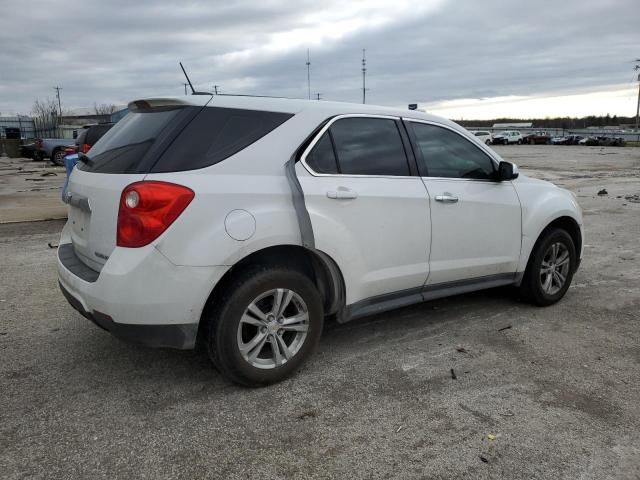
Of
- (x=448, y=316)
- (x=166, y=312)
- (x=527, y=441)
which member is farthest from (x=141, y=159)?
(x=448, y=316)

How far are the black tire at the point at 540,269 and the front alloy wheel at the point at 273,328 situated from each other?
2.38m

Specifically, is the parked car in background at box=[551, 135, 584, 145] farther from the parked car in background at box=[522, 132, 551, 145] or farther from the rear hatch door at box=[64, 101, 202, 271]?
the rear hatch door at box=[64, 101, 202, 271]

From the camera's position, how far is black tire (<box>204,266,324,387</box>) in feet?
10.2

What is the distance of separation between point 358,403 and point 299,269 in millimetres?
904

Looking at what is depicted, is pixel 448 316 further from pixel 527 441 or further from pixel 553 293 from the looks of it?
pixel 527 441

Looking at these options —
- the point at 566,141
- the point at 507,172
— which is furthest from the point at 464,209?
the point at 566,141

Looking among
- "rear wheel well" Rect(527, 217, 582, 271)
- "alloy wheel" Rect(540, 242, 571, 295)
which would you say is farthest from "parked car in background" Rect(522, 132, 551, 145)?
"alloy wheel" Rect(540, 242, 571, 295)

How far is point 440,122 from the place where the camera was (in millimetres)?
4258

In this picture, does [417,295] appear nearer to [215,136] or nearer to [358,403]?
[358,403]

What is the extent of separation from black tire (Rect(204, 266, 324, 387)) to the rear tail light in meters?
0.53

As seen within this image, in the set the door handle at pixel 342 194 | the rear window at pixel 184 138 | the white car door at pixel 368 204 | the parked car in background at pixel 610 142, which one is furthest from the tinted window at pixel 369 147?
the parked car in background at pixel 610 142

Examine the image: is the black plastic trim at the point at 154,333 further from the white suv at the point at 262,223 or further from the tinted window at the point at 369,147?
the tinted window at the point at 369,147

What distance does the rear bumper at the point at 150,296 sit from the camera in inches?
114

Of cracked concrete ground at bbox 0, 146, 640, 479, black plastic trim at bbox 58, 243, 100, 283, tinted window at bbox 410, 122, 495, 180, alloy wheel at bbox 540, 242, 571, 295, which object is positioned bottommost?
cracked concrete ground at bbox 0, 146, 640, 479
